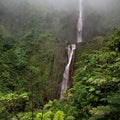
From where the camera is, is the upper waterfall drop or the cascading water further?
the upper waterfall drop

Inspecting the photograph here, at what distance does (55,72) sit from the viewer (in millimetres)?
23766

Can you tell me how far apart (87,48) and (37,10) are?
1069 centimetres

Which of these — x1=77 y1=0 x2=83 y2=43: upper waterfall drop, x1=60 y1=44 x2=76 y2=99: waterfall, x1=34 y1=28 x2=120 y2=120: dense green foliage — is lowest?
x1=34 y1=28 x2=120 y2=120: dense green foliage

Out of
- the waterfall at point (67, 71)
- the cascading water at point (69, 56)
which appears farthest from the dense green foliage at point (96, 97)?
the waterfall at point (67, 71)

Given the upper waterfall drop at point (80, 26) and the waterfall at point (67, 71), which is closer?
the waterfall at point (67, 71)

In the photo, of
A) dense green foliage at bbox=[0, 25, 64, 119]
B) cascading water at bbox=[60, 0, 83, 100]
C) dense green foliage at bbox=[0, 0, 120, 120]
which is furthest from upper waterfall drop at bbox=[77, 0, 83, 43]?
dense green foliage at bbox=[0, 25, 64, 119]

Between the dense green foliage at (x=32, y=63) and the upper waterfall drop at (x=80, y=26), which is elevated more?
the upper waterfall drop at (x=80, y=26)

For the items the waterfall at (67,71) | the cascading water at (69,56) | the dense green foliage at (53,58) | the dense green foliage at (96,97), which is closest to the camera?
the dense green foliage at (96,97)

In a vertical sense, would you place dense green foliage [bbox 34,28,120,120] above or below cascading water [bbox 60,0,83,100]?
below

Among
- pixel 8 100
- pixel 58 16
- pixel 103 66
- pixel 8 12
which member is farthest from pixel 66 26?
pixel 8 100

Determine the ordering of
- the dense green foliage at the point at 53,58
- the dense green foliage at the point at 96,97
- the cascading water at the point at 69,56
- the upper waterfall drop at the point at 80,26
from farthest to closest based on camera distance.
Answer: the upper waterfall drop at the point at 80,26, the cascading water at the point at 69,56, the dense green foliage at the point at 53,58, the dense green foliage at the point at 96,97

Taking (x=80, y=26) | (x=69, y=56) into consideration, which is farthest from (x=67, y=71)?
(x=80, y=26)

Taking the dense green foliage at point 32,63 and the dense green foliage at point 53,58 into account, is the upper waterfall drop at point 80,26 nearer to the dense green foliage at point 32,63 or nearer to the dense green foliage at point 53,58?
the dense green foliage at point 53,58

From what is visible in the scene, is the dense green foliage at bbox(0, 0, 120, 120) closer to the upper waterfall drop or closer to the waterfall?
the waterfall
